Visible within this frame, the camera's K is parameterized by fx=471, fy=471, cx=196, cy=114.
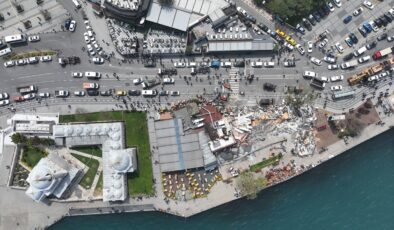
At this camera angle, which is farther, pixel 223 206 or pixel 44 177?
pixel 223 206

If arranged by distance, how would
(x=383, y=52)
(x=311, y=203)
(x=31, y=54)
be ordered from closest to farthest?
(x=383, y=52)
(x=311, y=203)
(x=31, y=54)

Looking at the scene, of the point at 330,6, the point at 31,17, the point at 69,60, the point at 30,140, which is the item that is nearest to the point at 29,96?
the point at 30,140

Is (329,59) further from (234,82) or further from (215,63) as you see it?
(215,63)

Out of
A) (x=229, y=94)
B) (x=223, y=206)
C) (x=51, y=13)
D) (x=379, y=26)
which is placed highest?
(x=51, y=13)

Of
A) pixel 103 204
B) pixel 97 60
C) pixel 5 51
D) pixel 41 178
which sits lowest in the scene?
pixel 103 204

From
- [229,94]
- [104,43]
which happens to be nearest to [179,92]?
[229,94]

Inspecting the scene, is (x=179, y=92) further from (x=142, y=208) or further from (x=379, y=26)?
(x=379, y=26)

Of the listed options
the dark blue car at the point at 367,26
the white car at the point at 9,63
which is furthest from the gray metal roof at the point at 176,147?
the dark blue car at the point at 367,26
